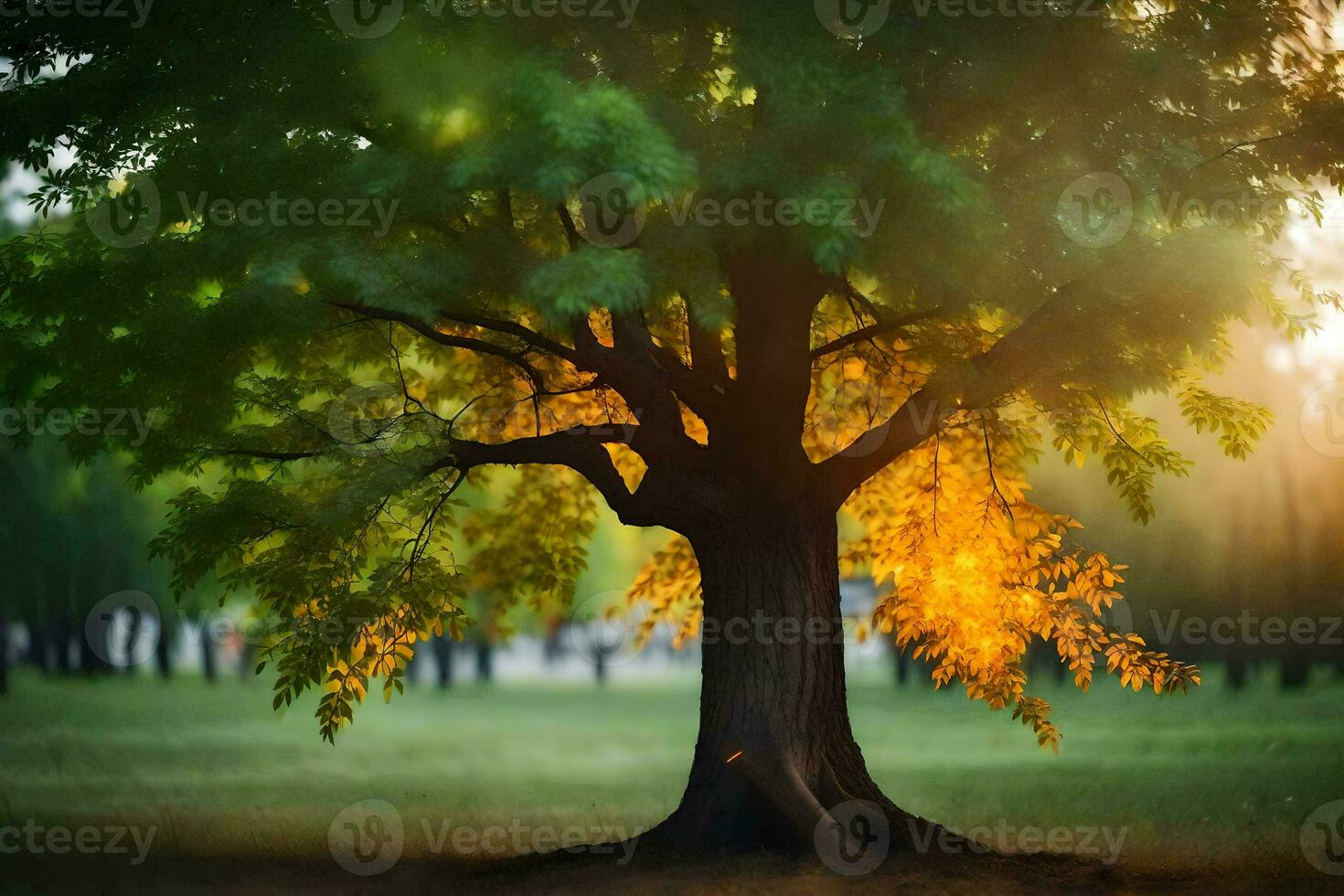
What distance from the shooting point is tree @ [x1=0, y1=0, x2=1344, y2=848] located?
9172 millimetres

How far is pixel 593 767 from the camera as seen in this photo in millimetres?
22094

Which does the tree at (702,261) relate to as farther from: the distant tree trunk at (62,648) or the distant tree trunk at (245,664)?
the distant tree trunk at (62,648)

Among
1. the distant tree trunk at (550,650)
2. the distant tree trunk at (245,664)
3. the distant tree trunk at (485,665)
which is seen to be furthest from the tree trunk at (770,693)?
the distant tree trunk at (550,650)

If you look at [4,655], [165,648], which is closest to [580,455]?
[4,655]

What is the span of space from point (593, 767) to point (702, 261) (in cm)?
1428

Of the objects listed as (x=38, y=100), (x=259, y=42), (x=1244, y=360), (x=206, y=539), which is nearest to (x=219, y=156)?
(x=259, y=42)

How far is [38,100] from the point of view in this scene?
10.6 meters

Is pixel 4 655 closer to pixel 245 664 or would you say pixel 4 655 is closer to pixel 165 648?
pixel 245 664

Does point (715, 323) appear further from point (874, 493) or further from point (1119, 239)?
point (874, 493)

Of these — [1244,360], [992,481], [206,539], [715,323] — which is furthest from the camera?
[1244,360]

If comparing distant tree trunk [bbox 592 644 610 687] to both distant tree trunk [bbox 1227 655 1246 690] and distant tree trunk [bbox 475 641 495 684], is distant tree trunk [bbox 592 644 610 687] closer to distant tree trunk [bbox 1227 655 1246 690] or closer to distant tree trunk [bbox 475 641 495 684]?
distant tree trunk [bbox 475 641 495 684]

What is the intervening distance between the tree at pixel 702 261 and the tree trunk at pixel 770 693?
3 cm

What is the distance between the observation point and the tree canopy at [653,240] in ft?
30.0

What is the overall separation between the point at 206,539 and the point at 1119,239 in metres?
8.08
